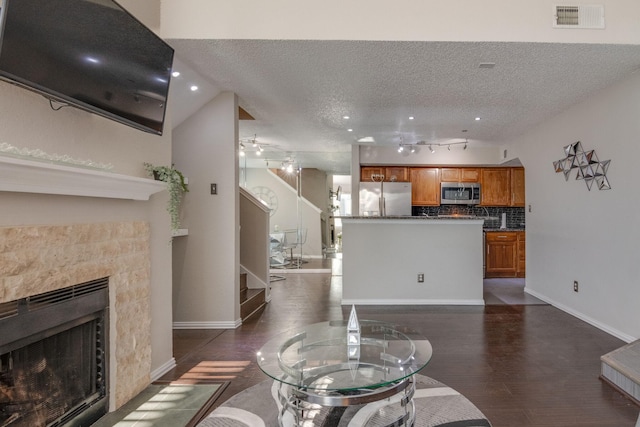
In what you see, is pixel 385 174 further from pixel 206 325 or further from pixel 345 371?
pixel 345 371

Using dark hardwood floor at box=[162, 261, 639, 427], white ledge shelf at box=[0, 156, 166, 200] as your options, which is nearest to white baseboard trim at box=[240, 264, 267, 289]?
dark hardwood floor at box=[162, 261, 639, 427]

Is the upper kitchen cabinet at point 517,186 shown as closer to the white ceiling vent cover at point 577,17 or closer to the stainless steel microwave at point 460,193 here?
the stainless steel microwave at point 460,193

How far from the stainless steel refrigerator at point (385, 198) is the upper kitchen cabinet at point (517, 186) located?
2.14 m

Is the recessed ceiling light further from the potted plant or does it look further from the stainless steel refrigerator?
the potted plant

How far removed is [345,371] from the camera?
1723mm

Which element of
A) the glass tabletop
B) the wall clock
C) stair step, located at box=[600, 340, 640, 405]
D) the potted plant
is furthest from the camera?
the wall clock

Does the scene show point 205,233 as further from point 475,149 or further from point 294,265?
point 475,149

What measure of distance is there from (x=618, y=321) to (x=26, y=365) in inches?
186

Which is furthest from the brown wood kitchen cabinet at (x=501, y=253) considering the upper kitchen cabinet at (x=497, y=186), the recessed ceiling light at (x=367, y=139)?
the recessed ceiling light at (x=367, y=139)

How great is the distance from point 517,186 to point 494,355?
15.6 feet

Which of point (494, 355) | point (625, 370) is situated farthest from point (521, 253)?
point (625, 370)

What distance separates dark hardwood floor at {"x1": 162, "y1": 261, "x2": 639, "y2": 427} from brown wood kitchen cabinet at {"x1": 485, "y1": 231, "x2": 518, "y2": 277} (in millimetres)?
1780

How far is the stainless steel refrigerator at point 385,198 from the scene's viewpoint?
614 cm

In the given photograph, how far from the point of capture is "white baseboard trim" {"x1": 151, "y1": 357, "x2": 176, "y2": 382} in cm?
235
